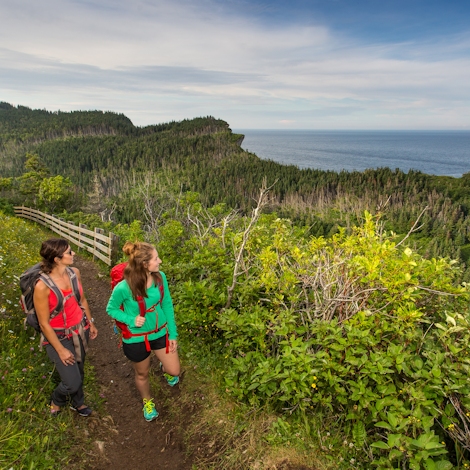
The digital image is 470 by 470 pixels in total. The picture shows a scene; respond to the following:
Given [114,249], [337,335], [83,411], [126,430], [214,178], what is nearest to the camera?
[337,335]

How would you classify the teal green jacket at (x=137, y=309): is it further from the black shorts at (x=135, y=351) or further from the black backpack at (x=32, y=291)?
the black backpack at (x=32, y=291)

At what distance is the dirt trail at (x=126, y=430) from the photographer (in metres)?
3.53

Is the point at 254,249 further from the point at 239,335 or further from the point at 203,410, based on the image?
the point at 203,410

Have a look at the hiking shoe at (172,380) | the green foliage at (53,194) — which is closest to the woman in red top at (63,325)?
the hiking shoe at (172,380)

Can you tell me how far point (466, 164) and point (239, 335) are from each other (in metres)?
221

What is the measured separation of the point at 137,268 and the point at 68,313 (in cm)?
88

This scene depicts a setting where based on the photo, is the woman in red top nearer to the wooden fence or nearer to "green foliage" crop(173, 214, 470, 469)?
"green foliage" crop(173, 214, 470, 469)

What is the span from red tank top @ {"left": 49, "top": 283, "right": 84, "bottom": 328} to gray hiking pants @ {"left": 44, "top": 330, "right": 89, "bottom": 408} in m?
0.20

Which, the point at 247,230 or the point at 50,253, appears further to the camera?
the point at 247,230

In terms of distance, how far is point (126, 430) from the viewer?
12.9 ft

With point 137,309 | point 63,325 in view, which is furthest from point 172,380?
point 63,325

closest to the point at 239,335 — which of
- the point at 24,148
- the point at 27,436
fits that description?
the point at 27,436

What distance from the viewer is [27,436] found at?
3.19m

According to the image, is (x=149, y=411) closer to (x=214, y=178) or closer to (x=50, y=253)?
(x=50, y=253)
